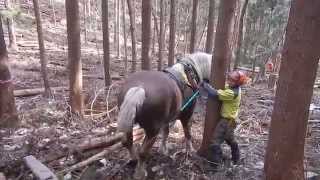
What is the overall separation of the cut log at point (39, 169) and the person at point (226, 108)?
2.86m

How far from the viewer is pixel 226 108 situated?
6.84 metres

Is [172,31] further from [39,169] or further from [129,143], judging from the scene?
[39,169]

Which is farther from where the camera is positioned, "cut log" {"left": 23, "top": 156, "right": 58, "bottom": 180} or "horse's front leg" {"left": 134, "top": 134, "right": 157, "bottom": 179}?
"horse's front leg" {"left": 134, "top": 134, "right": 157, "bottom": 179}

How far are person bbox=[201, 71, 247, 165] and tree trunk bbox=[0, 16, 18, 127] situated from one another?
15.5 ft

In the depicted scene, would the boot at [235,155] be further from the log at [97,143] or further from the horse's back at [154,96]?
the log at [97,143]

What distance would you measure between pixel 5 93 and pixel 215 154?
16.6 ft

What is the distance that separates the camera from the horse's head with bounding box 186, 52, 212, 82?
783 centimetres

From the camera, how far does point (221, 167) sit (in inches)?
268

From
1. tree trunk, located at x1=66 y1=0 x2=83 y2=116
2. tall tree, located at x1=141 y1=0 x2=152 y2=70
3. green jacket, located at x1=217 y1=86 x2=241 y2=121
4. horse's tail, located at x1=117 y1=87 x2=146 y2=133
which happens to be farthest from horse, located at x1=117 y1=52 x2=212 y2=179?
tall tree, located at x1=141 y1=0 x2=152 y2=70

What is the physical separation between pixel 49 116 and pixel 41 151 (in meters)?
3.80

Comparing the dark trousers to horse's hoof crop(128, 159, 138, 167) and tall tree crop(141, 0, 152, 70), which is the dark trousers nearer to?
horse's hoof crop(128, 159, 138, 167)


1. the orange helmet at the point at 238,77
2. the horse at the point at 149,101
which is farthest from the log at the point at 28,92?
the orange helmet at the point at 238,77

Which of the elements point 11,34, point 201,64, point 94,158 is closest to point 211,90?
point 201,64

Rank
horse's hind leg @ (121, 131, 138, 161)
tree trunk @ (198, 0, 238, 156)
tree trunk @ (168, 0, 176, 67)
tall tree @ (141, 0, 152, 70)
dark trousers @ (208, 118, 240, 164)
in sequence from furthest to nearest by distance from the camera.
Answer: tree trunk @ (168, 0, 176, 67) < tall tree @ (141, 0, 152, 70) < dark trousers @ (208, 118, 240, 164) < tree trunk @ (198, 0, 238, 156) < horse's hind leg @ (121, 131, 138, 161)
